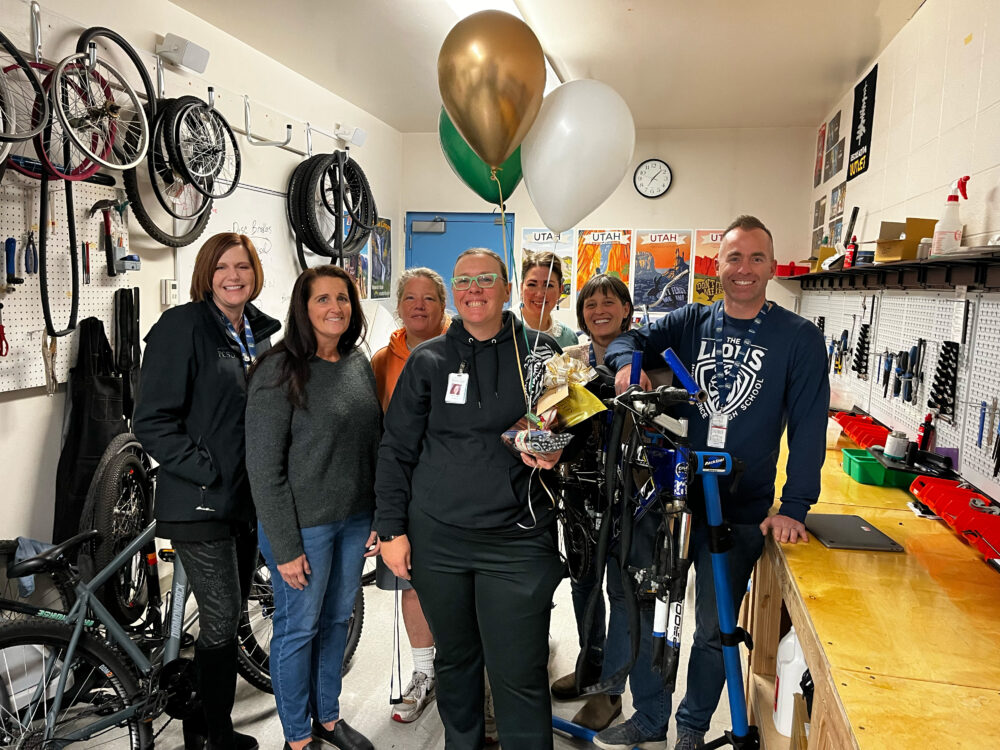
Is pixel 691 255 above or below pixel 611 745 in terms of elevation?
above

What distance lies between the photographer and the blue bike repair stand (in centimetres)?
171

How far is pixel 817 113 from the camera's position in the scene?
4.92 m

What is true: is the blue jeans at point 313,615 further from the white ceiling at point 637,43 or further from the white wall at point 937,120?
the white ceiling at point 637,43

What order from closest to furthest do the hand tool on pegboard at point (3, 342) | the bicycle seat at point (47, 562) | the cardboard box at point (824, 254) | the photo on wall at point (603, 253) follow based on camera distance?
the bicycle seat at point (47, 562) < the hand tool on pegboard at point (3, 342) < the cardboard box at point (824, 254) < the photo on wall at point (603, 253)

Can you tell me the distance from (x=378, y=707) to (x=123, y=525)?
1162 millimetres

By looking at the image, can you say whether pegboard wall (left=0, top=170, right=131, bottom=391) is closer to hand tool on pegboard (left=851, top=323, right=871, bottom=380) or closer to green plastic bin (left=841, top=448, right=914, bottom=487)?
green plastic bin (left=841, top=448, right=914, bottom=487)

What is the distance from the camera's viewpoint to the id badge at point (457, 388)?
1.71 metres

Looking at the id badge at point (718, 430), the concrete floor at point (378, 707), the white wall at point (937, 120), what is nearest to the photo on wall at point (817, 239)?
the white wall at point (937, 120)

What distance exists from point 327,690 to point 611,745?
3.01ft

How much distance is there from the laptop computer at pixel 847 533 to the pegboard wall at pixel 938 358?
46cm

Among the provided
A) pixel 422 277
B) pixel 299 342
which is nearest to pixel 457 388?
pixel 299 342

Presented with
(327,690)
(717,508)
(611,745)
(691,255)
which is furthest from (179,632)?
(691,255)

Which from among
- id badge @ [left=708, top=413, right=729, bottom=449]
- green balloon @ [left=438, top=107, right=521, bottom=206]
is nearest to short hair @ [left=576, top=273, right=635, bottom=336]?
green balloon @ [left=438, top=107, right=521, bottom=206]

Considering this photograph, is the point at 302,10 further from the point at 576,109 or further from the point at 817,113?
the point at 817,113
